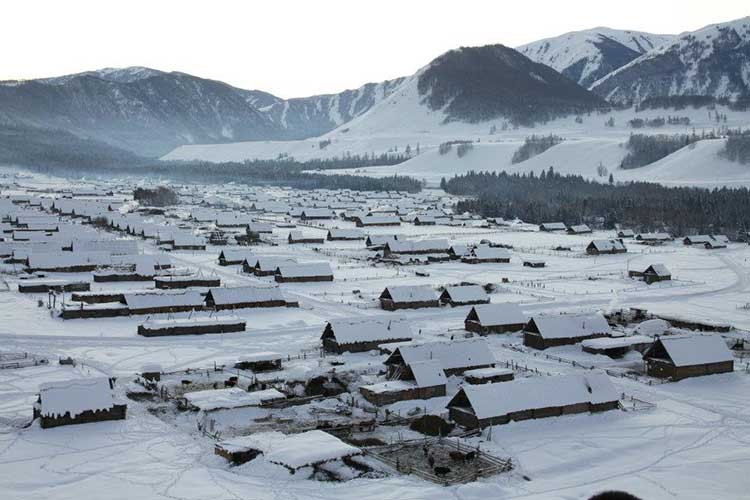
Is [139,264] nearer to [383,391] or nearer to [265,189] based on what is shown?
[383,391]

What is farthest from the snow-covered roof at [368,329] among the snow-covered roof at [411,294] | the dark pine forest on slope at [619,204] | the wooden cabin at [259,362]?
the dark pine forest on slope at [619,204]

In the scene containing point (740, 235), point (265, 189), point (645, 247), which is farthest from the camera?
point (265, 189)

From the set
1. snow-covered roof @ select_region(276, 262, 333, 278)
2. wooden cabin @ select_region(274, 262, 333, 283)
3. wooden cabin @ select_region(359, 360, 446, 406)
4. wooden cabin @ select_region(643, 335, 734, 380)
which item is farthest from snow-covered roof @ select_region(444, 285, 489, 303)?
wooden cabin @ select_region(359, 360, 446, 406)

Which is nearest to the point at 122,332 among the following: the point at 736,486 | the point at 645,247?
the point at 736,486

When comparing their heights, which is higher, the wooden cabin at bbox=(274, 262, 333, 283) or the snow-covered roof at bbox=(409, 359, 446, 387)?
the wooden cabin at bbox=(274, 262, 333, 283)

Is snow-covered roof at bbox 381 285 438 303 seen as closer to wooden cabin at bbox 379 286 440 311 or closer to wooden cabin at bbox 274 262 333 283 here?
wooden cabin at bbox 379 286 440 311

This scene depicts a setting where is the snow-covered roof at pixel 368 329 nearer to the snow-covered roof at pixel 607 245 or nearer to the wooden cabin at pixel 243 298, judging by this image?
the wooden cabin at pixel 243 298
